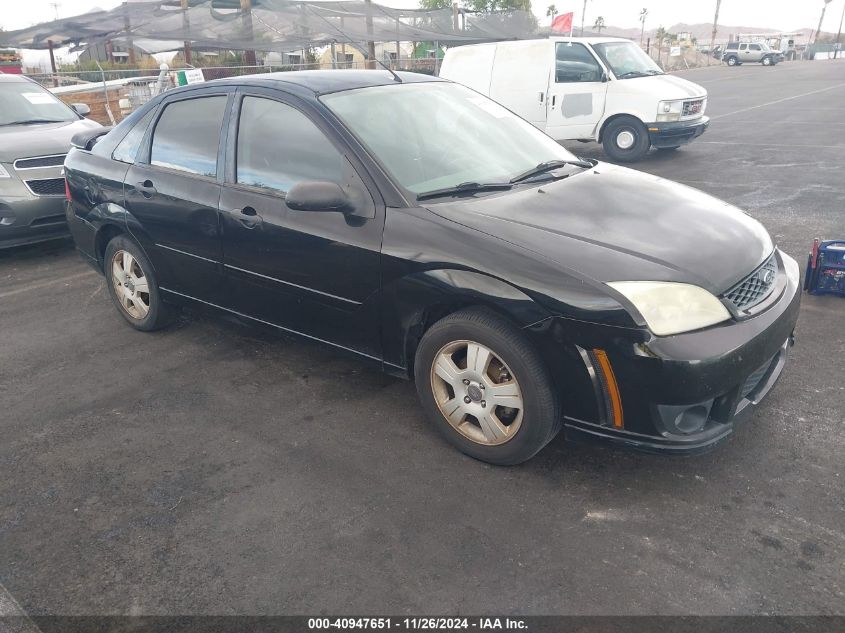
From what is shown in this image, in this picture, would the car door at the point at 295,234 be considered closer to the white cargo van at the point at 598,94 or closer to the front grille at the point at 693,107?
the white cargo van at the point at 598,94

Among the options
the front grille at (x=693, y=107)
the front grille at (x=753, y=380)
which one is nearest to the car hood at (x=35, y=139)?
the front grille at (x=753, y=380)

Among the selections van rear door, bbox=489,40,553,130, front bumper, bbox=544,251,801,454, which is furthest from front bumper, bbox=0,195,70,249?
van rear door, bbox=489,40,553,130

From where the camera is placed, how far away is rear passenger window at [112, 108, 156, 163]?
181 inches

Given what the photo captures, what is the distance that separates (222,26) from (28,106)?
26.3ft

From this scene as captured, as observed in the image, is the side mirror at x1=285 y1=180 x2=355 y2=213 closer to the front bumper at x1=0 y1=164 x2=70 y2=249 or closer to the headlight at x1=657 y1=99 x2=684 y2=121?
the front bumper at x1=0 y1=164 x2=70 y2=249

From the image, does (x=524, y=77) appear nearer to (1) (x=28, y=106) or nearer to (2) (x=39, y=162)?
(1) (x=28, y=106)

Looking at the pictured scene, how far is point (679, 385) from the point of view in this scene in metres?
2.67

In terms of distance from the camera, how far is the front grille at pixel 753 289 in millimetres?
2928

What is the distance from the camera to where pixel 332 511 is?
2.93 metres

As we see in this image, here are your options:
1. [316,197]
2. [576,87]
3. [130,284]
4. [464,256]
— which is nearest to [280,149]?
[316,197]

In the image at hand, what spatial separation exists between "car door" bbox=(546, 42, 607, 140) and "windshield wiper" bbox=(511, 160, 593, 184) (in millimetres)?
7248

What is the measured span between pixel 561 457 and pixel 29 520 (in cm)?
235

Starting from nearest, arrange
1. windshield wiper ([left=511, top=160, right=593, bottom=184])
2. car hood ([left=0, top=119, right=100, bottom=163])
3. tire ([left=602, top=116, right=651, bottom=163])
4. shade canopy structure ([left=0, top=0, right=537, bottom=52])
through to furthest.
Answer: windshield wiper ([left=511, top=160, right=593, bottom=184]) < car hood ([left=0, top=119, right=100, bottom=163]) < tire ([left=602, top=116, right=651, bottom=163]) < shade canopy structure ([left=0, top=0, right=537, bottom=52])

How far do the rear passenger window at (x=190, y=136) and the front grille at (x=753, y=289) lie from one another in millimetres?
2843
